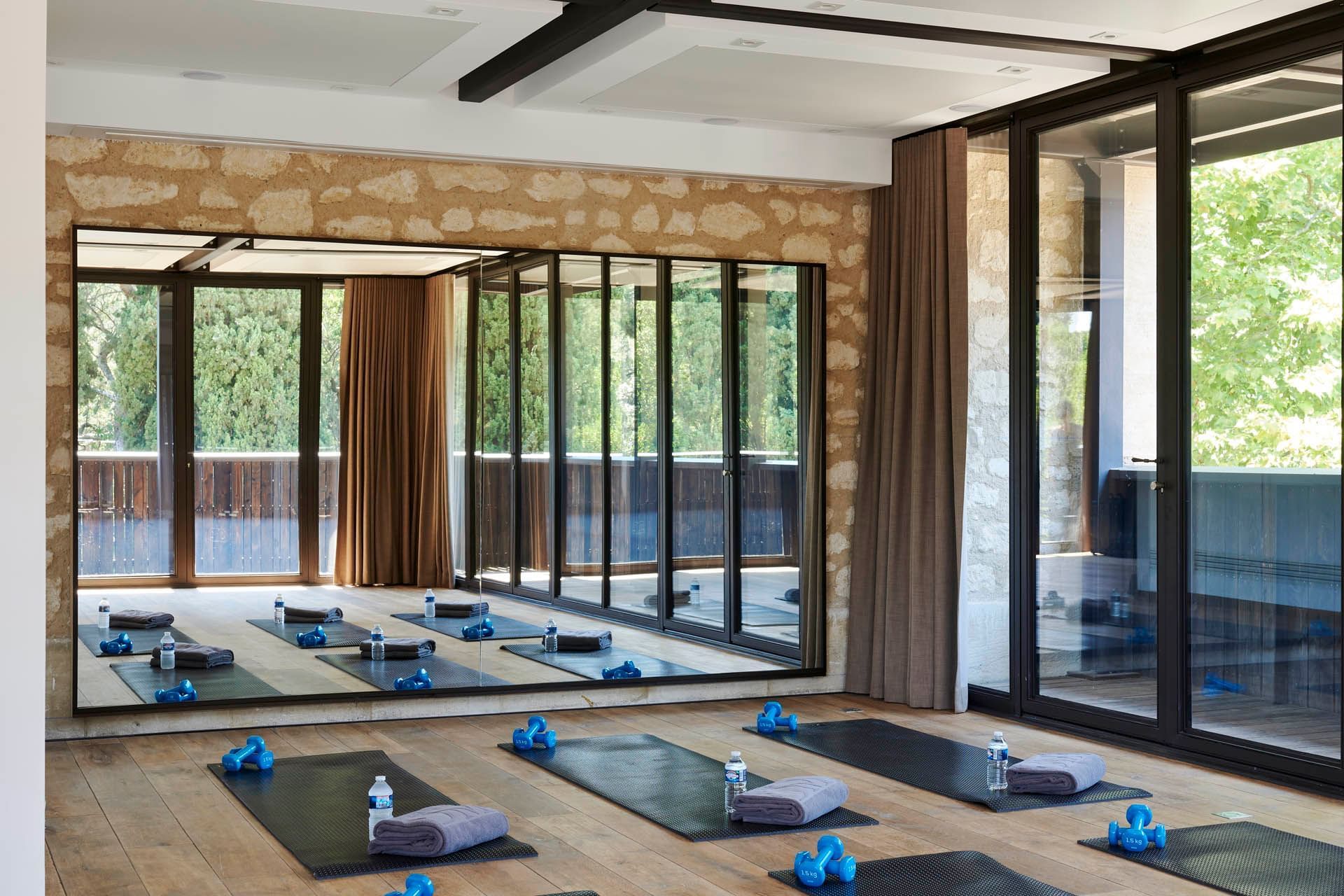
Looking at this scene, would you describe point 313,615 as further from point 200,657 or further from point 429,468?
point 429,468

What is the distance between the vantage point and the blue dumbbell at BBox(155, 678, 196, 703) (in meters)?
5.83

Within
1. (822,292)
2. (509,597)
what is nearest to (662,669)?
(509,597)

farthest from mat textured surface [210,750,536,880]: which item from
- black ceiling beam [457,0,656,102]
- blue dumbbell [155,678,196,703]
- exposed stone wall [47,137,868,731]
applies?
black ceiling beam [457,0,656,102]

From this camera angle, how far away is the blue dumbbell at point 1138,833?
4.20 metres

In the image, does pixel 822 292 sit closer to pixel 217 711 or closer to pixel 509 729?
pixel 509 729

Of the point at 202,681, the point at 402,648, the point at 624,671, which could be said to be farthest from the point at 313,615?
the point at 624,671

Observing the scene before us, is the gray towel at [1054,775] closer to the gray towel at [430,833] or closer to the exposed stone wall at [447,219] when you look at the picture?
the gray towel at [430,833]

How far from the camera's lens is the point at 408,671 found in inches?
247

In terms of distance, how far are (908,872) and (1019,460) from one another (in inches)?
107

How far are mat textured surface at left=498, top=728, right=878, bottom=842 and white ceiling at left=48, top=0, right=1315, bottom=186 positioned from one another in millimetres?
2626

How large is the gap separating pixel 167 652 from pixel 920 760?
315 centimetres

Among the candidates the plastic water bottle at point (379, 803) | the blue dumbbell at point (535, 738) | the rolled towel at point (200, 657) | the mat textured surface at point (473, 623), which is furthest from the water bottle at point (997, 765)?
the rolled towel at point (200, 657)

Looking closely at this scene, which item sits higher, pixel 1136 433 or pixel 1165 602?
pixel 1136 433

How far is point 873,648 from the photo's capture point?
22.6 ft
